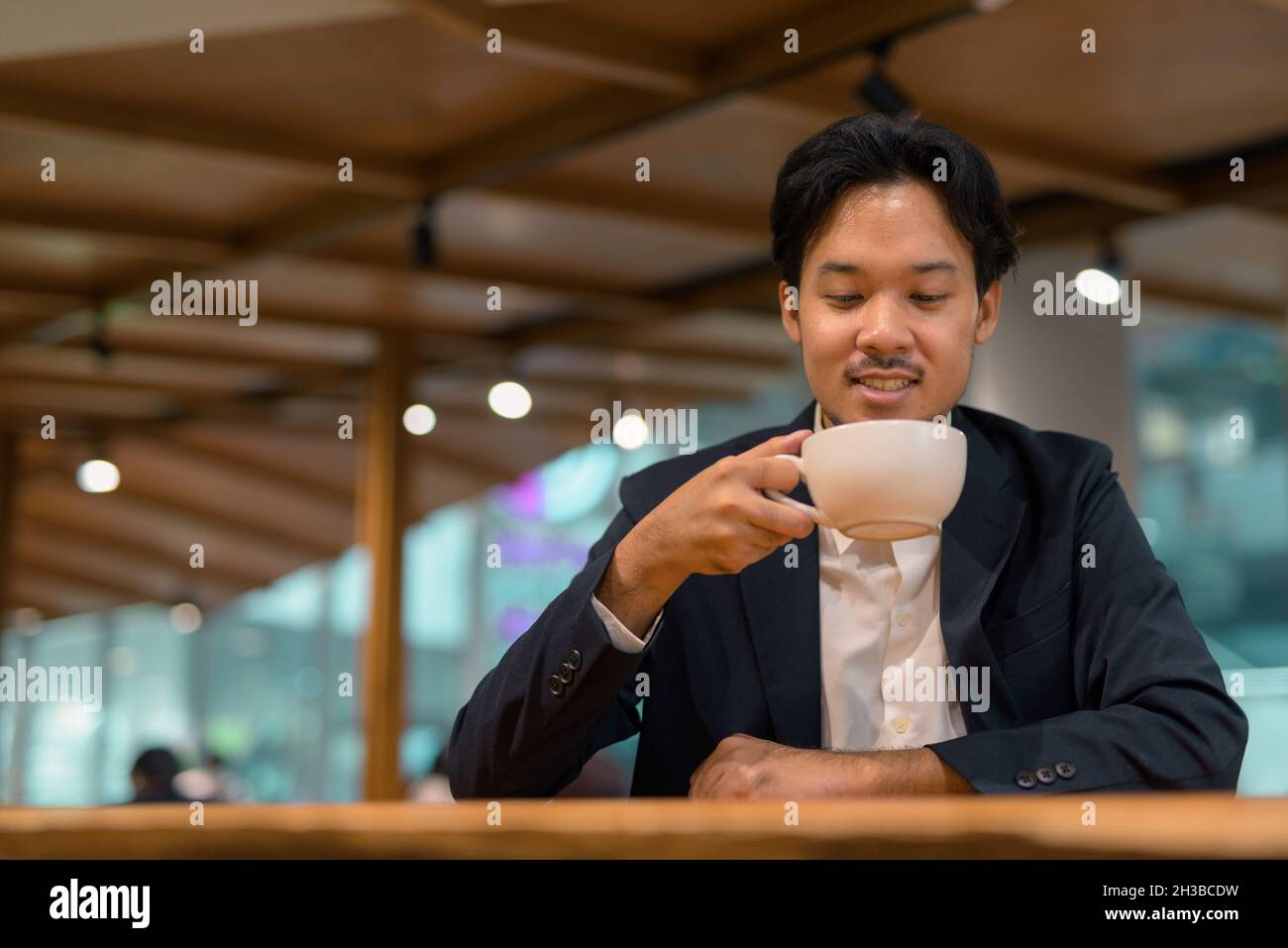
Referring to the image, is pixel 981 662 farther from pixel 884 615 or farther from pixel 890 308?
pixel 890 308

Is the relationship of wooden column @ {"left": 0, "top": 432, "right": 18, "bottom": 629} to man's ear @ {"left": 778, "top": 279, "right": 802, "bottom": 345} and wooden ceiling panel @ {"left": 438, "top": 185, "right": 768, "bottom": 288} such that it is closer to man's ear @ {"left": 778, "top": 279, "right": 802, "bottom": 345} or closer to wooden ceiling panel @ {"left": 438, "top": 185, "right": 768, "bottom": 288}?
wooden ceiling panel @ {"left": 438, "top": 185, "right": 768, "bottom": 288}

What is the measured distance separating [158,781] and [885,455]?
551 centimetres

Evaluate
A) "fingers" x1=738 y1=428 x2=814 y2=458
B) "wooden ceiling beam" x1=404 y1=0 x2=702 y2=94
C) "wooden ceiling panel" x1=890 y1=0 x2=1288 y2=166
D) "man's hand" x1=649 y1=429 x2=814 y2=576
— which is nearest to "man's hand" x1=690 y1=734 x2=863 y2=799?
"man's hand" x1=649 y1=429 x2=814 y2=576

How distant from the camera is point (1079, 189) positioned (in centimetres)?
584

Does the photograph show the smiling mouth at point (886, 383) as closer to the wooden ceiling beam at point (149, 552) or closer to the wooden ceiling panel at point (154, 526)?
the wooden ceiling panel at point (154, 526)

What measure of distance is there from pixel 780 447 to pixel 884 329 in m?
0.31

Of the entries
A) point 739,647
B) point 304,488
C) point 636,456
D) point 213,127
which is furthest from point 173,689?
point 739,647

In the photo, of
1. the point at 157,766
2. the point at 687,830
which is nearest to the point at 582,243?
the point at 157,766

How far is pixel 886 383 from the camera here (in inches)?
64.4

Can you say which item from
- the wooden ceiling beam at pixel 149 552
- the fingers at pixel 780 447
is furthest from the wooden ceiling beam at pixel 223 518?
the fingers at pixel 780 447

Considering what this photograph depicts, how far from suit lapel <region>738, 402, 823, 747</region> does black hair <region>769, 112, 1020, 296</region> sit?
14.2 inches

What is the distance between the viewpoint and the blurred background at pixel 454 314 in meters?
4.66

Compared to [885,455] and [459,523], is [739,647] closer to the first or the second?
[885,455]

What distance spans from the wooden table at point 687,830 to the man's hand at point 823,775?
69 centimetres
